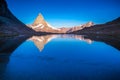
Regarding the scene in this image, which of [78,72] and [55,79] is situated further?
[78,72]

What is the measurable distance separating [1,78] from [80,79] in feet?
16.5

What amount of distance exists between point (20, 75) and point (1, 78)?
1393 millimetres

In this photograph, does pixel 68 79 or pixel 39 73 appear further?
pixel 39 73

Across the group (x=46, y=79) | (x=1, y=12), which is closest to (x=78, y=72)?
(x=46, y=79)

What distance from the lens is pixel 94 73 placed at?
1484 centimetres

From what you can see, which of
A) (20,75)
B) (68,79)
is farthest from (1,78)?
(68,79)

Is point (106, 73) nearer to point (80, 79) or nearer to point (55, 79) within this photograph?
point (80, 79)

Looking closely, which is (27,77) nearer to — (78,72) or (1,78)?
(1,78)

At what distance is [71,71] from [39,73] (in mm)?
2584

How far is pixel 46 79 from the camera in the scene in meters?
12.9

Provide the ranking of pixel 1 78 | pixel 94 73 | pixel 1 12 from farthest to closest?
pixel 1 12 < pixel 94 73 < pixel 1 78

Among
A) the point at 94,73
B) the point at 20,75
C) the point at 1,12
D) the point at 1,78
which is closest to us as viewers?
the point at 1,78

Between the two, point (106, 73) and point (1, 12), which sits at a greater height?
point (1, 12)

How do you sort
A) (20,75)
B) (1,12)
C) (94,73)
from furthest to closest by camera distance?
(1,12)
(94,73)
(20,75)
